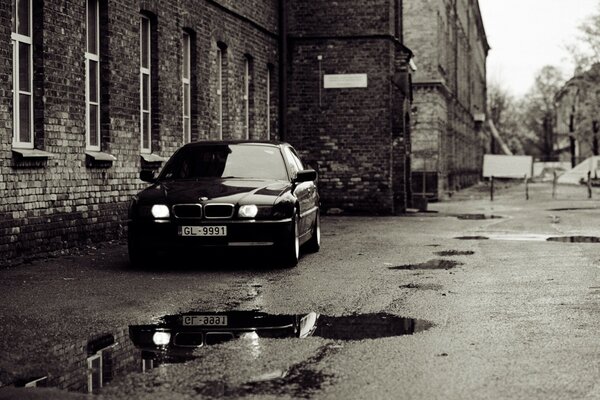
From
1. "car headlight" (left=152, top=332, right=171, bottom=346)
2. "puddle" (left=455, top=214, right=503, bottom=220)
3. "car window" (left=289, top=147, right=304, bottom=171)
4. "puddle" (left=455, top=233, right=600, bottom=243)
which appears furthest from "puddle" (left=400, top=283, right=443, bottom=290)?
"puddle" (left=455, top=214, right=503, bottom=220)

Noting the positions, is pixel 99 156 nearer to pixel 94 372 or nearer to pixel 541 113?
pixel 94 372

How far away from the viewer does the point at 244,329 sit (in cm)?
722

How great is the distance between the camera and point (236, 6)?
21812 millimetres

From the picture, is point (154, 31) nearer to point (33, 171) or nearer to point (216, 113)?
point (216, 113)

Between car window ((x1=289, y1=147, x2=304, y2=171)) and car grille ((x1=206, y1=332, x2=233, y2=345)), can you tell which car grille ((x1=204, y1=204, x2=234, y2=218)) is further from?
car grille ((x1=206, y1=332, x2=233, y2=345))

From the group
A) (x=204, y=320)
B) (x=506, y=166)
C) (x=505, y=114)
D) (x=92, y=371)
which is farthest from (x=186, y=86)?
(x=505, y=114)

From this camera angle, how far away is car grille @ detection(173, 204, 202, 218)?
1113 cm

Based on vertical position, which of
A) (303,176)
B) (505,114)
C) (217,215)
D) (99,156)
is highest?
(505,114)

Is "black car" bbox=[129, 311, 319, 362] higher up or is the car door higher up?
the car door

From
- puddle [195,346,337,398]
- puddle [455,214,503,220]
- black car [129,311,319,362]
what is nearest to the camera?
puddle [195,346,337,398]

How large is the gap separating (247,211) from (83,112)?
428 cm

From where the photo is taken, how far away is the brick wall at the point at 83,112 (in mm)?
12312

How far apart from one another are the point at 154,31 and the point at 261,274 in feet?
25.6

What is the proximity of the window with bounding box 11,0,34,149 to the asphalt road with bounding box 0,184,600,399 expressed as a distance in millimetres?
1706
